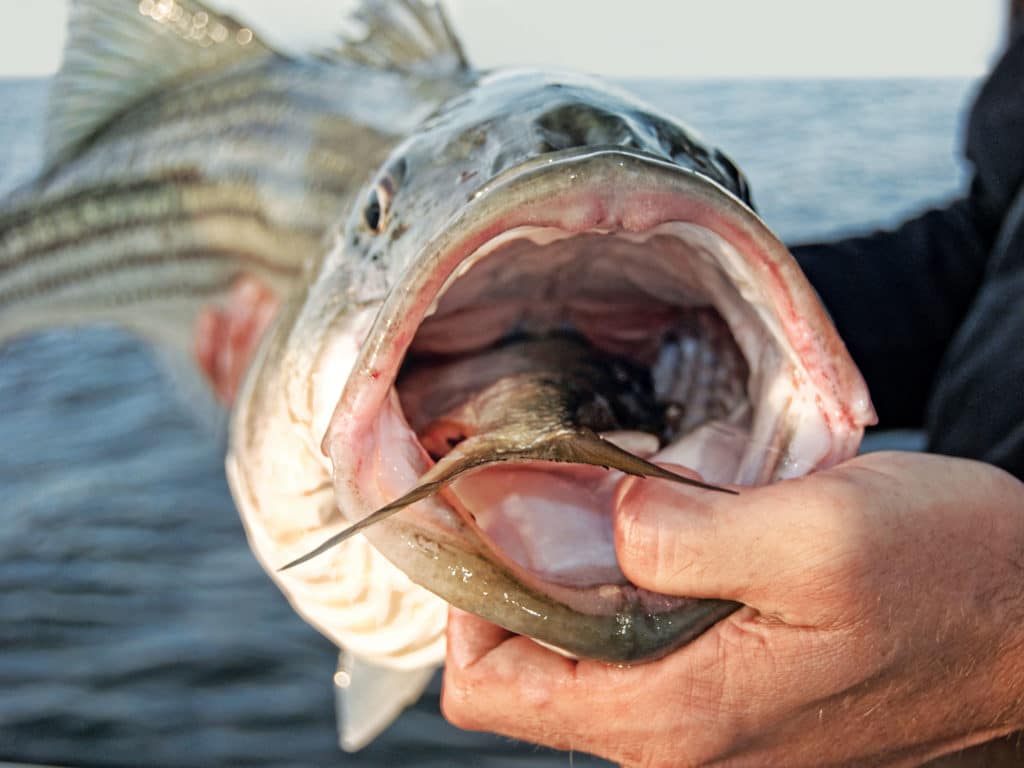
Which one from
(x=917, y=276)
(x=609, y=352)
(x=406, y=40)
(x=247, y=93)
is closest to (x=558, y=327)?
(x=609, y=352)

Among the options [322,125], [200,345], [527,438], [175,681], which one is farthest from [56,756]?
[527,438]

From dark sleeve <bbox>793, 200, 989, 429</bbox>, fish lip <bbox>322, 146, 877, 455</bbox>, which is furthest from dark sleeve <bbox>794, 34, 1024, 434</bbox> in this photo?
fish lip <bbox>322, 146, 877, 455</bbox>

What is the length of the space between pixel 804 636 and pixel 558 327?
21.4 inches

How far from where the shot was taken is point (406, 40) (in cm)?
188

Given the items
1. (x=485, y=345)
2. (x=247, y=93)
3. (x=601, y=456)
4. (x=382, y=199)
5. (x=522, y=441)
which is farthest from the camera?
(x=247, y=93)

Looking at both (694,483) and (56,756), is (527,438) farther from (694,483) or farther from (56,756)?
(56,756)

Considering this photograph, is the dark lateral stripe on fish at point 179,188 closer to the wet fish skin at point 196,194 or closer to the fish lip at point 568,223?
the wet fish skin at point 196,194

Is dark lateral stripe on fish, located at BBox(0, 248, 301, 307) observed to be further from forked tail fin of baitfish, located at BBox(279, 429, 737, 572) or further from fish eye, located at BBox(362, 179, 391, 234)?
forked tail fin of baitfish, located at BBox(279, 429, 737, 572)

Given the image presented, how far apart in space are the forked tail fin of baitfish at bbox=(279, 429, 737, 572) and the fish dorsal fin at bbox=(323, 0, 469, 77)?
1.09 metres

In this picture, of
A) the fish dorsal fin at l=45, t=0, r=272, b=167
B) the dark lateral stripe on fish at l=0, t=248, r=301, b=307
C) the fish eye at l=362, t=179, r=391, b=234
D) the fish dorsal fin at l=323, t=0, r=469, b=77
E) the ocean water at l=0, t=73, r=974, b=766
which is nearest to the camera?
the fish eye at l=362, t=179, r=391, b=234

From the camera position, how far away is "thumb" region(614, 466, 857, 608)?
819 mm

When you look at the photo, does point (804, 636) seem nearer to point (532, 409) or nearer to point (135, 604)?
A: point (532, 409)

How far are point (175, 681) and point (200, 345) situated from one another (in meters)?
1.48

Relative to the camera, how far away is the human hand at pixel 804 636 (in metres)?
0.84
